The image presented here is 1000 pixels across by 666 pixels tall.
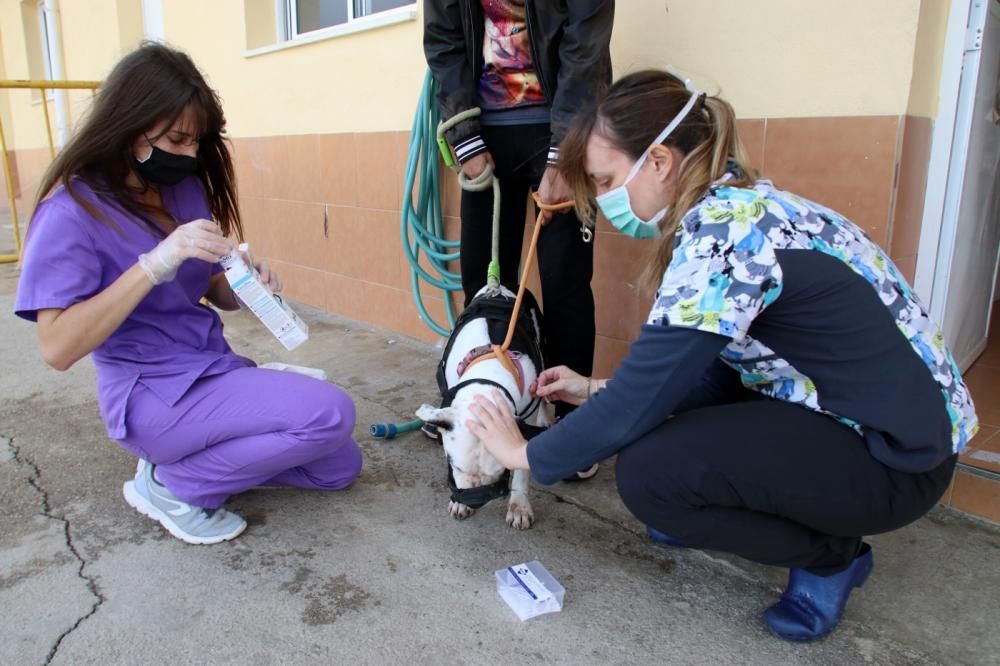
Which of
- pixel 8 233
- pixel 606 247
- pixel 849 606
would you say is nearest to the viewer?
pixel 849 606

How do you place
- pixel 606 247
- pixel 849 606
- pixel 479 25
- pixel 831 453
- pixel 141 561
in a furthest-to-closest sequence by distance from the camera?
pixel 606 247 → pixel 479 25 → pixel 141 561 → pixel 849 606 → pixel 831 453

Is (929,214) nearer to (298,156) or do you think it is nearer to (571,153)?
(571,153)

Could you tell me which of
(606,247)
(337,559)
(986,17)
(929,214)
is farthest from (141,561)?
(986,17)

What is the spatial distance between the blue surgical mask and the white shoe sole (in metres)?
1.44

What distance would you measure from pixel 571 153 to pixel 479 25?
128 cm

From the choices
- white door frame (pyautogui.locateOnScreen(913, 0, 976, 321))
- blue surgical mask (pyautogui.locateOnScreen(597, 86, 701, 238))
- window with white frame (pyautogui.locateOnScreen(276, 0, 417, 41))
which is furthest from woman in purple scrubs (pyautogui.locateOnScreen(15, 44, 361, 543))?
window with white frame (pyautogui.locateOnScreen(276, 0, 417, 41))

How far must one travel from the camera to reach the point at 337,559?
210 cm

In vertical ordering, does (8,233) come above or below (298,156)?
below

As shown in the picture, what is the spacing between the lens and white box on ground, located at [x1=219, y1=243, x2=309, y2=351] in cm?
200

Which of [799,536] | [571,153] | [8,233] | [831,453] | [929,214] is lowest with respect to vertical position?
[8,233]

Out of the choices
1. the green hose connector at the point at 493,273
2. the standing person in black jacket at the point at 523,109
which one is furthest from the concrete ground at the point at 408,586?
the green hose connector at the point at 493,273

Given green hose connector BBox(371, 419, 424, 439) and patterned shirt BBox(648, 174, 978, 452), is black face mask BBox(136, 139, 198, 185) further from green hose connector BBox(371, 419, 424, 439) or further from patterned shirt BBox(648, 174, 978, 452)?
patterned shirt BBox(648, 174, 978, 452)

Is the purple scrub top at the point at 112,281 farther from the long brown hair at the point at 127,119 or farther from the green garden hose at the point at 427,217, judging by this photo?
the green garden hose at the point at 427,217

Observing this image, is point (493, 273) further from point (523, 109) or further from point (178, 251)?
point (178, 251)
